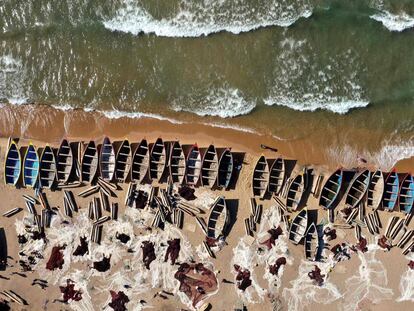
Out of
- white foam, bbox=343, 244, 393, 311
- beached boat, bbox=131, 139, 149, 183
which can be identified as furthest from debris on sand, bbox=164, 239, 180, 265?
white foam, bbox=343, 244, 393, 311

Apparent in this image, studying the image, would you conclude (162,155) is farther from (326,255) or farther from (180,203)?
(326,255)

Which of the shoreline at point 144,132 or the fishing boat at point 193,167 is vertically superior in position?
the shoreline at point 144,132

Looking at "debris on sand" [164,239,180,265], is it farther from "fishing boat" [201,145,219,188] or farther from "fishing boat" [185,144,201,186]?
"fishing boat" [201,145,219,188]

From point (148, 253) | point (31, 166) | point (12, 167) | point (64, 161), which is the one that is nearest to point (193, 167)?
point (148, 253)

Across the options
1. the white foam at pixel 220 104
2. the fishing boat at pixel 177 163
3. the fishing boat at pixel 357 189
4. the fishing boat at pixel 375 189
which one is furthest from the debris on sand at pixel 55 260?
the fishing boat at pixel 375 189

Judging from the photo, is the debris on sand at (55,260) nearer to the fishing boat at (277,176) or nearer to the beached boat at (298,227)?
Result: the fishing boat at (277,176)

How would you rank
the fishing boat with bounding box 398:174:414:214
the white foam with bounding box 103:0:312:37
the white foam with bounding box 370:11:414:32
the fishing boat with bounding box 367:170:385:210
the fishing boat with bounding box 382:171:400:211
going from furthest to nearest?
the white foam with bounding box 103:0:312:37 < the white foam with bounding box 370:11:414:32 < the fishing boat with bounding box 367:170:385:210 < the fishing boat with bounding box 382:171:400:211 < the fishing boat with bounding box 398:174:414:214
